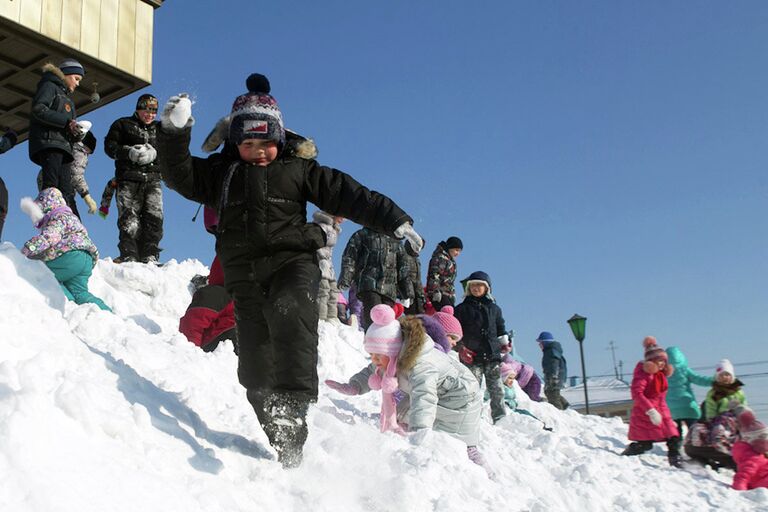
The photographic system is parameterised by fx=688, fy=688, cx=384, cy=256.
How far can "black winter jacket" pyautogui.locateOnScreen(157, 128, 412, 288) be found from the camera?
3.38 m

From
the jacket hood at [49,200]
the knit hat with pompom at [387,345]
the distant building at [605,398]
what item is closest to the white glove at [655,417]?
the knit hat with pompom at [387,345]

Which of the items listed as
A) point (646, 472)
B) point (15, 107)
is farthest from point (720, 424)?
point (15, 107)

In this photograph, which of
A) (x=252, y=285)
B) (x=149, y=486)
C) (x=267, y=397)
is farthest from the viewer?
(x=252, y=285)

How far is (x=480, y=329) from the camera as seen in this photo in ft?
27.1

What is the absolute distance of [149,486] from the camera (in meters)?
2.40

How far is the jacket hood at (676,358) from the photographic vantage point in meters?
9.02

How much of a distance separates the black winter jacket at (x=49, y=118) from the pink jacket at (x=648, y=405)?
22.1ft

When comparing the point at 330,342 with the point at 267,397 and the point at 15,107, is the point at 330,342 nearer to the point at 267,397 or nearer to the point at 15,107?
the point at 267,397

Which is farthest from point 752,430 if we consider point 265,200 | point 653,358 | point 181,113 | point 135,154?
point 135,154

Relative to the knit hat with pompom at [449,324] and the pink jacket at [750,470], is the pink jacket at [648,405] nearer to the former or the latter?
the pink jacket at [750,470]

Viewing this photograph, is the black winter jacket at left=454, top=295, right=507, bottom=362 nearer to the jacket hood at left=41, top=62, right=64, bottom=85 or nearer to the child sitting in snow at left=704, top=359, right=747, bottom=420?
the child sitting in snow at left=704, top=359, right=747, bottom=420

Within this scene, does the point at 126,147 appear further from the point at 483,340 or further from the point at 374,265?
the point at 483,340

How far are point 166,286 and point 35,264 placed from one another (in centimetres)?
363

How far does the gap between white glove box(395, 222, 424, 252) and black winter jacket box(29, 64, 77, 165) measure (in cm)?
457
